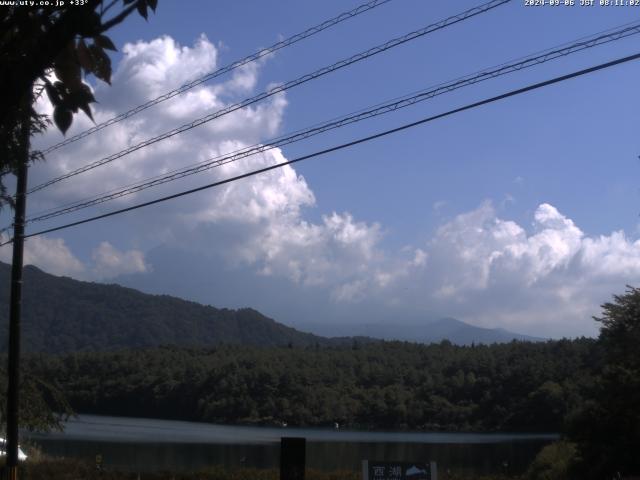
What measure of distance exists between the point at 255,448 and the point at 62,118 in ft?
161

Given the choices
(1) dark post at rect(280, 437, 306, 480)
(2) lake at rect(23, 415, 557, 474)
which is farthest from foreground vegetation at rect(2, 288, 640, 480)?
(1) dark post at rect(280, 437, 306, 480)

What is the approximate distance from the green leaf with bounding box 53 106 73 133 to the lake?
108 feet

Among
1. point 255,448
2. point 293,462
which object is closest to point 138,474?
point 293,462

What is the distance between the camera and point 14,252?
63.6 feet

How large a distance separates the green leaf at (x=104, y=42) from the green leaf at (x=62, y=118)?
0.40 m

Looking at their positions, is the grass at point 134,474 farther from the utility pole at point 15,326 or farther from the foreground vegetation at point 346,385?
the foreground vegetation at point 346,385

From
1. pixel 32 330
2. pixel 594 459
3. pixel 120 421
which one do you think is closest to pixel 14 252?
pixel 594 459

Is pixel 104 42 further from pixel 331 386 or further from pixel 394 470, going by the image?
pixel 331 386

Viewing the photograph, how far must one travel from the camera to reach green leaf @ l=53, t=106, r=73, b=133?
425cm

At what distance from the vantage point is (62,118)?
426 centimetres

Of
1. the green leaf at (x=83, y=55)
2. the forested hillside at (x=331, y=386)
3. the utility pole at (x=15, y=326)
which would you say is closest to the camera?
the green leaf at (x=83, y=55)

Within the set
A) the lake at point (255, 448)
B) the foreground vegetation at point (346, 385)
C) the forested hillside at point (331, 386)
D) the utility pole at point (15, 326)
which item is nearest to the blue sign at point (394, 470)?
the utility pole at point (15, 326)

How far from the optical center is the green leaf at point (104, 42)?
4422 millimetres

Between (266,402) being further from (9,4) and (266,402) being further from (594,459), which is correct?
(9,4)
